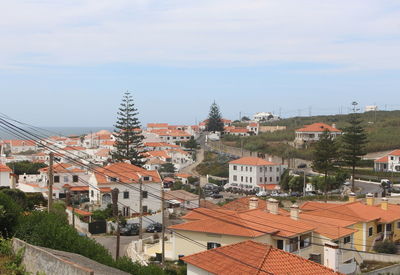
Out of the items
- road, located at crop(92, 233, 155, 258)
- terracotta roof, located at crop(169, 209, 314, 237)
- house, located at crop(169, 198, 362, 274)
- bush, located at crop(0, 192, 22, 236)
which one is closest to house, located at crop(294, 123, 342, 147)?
road, located at crop(92, 233, 155, 258)

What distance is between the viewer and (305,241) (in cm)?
2170

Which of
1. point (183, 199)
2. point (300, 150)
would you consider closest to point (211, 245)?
point (183, 199)

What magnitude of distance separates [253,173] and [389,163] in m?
17.0

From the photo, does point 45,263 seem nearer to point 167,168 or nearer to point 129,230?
point 129,230

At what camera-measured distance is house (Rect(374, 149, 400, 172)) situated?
193ft

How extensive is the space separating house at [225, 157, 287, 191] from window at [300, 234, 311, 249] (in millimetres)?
34476

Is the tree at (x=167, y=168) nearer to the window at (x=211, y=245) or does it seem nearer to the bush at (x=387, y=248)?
the bush at (x=387, y=248)

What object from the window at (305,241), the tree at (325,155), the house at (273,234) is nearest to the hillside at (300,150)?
the tree at (325,155)

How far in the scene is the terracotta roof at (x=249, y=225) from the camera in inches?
818

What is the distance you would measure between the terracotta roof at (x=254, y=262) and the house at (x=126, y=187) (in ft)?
74.7

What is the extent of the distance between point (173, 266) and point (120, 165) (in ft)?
70.5

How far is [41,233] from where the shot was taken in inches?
520

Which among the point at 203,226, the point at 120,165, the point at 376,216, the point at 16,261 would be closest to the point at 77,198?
the point at 120,165

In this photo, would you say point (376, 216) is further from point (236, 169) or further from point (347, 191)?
point (236, 169)
